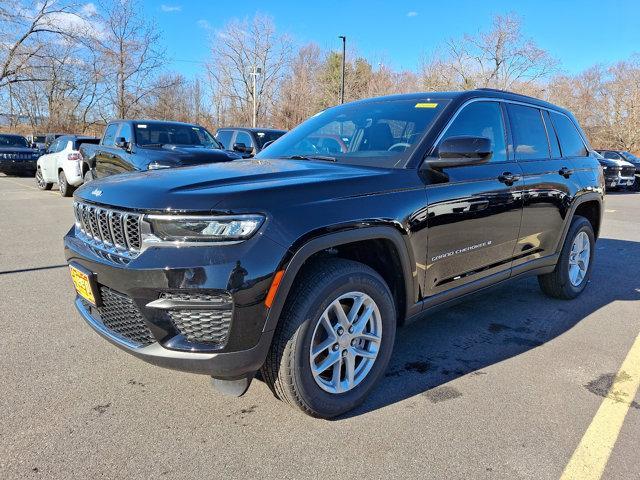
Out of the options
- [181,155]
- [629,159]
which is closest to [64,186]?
[181,155]

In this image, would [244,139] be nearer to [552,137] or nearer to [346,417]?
[552,137]

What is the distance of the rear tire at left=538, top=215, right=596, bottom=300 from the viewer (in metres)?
4.66

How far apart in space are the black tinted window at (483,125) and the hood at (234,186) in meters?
0.79

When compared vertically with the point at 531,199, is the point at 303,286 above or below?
below

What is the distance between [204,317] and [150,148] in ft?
24.0

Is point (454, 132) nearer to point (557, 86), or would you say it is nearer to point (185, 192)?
point (185, 192)

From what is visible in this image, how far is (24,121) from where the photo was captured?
2041 inches

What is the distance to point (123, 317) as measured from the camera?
2443 mm

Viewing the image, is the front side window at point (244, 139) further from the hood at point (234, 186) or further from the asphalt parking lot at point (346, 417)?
the hood at point (234, 186)

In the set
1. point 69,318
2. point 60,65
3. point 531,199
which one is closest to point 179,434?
point 69,318

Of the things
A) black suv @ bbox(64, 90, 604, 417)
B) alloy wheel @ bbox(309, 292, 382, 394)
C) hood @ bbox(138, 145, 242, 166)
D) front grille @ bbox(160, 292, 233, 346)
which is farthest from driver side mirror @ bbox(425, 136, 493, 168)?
hood @ bbox(138, 145, 242, 166)

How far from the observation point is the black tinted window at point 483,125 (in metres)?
3.37

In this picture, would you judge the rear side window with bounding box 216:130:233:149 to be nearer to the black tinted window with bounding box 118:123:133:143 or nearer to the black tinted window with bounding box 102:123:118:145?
the black tinted window with bounding box 102:123:118:145

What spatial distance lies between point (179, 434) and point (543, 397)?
2144 millimetres
